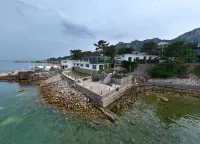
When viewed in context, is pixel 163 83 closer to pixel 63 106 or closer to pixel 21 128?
pixel 63 106

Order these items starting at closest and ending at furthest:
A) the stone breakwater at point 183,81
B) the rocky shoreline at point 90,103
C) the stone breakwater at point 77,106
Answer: the stone breakwater at point 77,106 → the rocky shoreline at point 90,103 → the stone breakwater at point 183,81

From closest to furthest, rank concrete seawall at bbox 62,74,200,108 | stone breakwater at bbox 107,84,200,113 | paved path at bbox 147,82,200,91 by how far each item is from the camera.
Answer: stone breakwater at bbox 107,84,200,113
concrete seawall at bbox 62,74,200,108
paved path at bbox 147,82,200,91

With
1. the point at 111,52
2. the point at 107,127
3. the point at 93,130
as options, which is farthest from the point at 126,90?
the point at 111,52

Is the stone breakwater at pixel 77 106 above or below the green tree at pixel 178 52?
below

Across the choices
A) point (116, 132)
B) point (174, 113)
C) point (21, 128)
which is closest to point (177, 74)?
point (174, 113)

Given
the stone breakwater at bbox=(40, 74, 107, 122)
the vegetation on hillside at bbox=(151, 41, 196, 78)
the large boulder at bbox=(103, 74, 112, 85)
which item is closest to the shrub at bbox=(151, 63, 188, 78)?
the vegetation on hillside at bbox=(151, 41, 196, 78)

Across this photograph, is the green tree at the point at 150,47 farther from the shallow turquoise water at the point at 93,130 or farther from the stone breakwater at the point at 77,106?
the stone breakwater at the point at 77,106

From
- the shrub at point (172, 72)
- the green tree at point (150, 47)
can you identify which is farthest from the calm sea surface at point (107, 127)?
the green tree at point (150, 47)

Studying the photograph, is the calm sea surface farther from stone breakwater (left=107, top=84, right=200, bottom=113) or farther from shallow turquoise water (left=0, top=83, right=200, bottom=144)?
stone breakwater (left=107, top=84, right=200, bottom=113)
